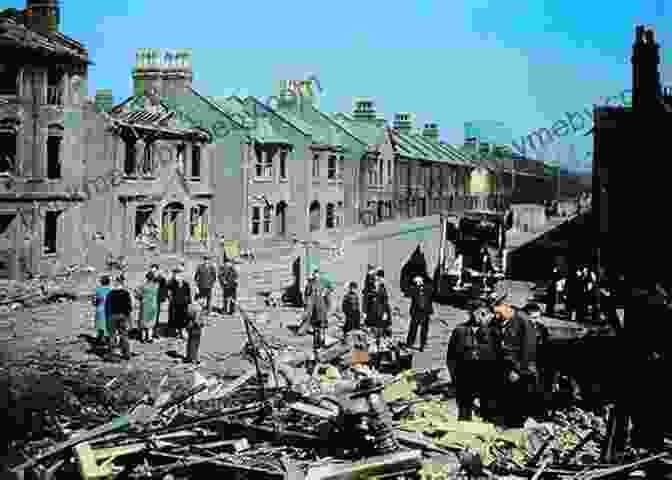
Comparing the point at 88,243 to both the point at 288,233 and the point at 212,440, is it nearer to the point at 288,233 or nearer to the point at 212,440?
the point at 288,233

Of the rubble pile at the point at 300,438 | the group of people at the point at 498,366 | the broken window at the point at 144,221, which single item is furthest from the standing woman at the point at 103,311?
the broken window at the point at 144,221

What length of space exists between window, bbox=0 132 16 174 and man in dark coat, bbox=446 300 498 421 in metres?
22.1

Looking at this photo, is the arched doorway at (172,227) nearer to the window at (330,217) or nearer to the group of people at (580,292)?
the window at (330,217)

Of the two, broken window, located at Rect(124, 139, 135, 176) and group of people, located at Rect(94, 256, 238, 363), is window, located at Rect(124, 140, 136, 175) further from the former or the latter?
group of people, located at Rect(94, 256, 238, 363)

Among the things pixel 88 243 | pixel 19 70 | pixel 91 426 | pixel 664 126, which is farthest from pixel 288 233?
pixel 91 426

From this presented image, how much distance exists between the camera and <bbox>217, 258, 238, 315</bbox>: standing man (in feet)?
70.3

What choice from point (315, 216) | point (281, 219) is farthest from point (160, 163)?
point (315, 216)

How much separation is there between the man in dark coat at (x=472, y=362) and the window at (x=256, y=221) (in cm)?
2960

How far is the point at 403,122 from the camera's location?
71.1 m

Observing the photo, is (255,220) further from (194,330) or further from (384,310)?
(194,330)

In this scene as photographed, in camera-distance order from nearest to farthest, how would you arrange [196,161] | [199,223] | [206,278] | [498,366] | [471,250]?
[498,366] < [206,278] < [471,250] < [196,161] < [199,223]

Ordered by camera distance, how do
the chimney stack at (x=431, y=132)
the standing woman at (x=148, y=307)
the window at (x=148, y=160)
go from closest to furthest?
the standing woman at (x=148, y=307), the window at (x=148, y=160), the chimney stack at (x=431, y=132)

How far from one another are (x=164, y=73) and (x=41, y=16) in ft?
34.4

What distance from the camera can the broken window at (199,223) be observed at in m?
36.9
